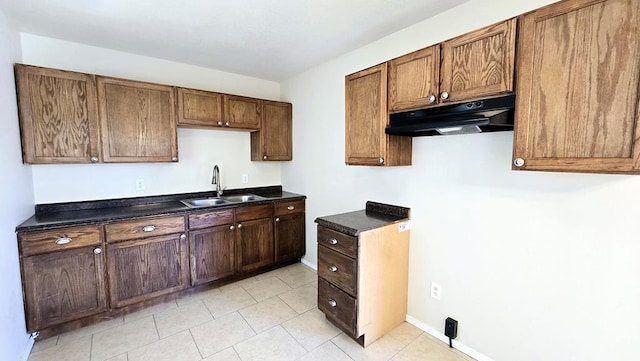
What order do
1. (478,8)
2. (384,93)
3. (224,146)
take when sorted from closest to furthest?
(478,8), (384,93), (224,146)

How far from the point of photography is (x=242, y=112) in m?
3.20

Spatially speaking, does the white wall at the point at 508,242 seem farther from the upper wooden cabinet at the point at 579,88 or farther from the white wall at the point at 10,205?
the white wall at the point at 10,205

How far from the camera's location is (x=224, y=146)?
343 centimetres

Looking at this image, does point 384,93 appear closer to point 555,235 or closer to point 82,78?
point 555,235

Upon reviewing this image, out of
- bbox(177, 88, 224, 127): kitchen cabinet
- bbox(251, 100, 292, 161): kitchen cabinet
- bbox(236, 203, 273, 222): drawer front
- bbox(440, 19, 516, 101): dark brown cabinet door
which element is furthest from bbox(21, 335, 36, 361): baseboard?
bbox(440, 19, 516, 101): dark brown cabinet door

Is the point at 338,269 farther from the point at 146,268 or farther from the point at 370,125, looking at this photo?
the point at 146,268

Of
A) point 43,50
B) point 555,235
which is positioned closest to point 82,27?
point 43,50

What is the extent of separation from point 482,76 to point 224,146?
9.54 ft

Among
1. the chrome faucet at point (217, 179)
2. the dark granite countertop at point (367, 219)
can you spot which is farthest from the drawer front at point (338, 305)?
the chrome faucet at point (217, 179)

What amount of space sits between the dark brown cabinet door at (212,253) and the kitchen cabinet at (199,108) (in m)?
1.17

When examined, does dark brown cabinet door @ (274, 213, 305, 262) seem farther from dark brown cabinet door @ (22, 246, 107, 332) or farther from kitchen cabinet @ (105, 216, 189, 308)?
dark brown cabinet door @ (22, 246, 107, 332)

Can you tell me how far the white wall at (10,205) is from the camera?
1661 millimetres

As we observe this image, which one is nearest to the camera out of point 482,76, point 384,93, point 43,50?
point 482,76

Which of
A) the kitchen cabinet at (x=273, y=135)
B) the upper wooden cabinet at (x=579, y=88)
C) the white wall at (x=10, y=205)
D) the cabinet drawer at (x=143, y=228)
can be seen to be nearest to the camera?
the upper wooden cabinet at (x=579, y=88)
